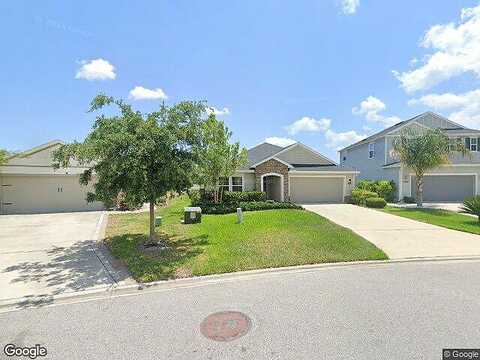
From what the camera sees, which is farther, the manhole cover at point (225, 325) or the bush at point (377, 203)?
the bush at point (377, 203)

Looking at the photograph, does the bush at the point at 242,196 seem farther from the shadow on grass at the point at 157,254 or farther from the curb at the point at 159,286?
the curb at the point at 159,286

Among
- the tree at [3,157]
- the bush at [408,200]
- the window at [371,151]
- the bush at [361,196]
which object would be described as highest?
the window at [371,151]

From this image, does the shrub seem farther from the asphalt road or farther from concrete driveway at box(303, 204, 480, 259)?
the asphalt road

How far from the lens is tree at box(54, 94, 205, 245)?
786cm

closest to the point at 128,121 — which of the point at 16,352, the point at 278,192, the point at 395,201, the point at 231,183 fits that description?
the point at 16,352

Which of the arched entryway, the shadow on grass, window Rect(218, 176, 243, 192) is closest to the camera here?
the shadow on grass

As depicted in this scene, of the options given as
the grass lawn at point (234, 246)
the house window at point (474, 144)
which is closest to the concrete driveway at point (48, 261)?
the grass lawn at point (234, 246)

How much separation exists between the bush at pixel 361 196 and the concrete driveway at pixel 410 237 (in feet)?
20.8

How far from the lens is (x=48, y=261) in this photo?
766cm

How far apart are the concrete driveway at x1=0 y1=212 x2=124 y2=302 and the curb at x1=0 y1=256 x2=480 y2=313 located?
17 cm

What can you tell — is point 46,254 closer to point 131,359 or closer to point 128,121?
point 128,121

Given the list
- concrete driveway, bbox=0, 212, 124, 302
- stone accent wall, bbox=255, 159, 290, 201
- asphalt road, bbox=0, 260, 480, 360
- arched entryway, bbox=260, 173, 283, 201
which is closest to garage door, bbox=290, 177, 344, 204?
arched entryway, bbox=260, 173, 283, 201

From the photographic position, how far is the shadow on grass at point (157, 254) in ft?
21.9

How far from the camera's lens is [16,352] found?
147 inches
